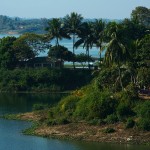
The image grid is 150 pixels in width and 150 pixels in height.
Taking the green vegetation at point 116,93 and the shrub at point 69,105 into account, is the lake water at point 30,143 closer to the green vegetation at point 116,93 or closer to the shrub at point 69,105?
the green vegetation at point 116,93

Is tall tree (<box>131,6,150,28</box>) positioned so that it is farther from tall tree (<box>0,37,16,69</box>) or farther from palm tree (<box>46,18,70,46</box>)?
tall tree (<box>0,37,16,69</box>)

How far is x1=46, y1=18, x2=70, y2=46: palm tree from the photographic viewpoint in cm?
7662

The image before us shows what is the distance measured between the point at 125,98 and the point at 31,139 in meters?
8.98

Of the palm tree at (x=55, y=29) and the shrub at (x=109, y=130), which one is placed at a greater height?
the palm tree at (x=55, y=29)

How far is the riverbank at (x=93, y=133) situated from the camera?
141ft

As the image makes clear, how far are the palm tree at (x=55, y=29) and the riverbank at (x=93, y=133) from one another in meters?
29.6

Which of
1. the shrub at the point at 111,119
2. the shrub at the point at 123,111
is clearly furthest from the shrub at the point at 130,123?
the shrub at the point at 111,119

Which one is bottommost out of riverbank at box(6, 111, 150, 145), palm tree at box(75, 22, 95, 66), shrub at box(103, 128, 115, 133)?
riverbank at box(6, 111, 150, 145)

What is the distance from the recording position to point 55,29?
76.9 metres

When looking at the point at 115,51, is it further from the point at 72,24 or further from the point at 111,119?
the point at 72,24

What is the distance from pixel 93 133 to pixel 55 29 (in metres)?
33.9

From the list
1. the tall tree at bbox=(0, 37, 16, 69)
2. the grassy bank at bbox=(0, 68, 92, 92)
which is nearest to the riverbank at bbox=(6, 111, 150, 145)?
the grassy bank at bbox=(0, 68, 92, 92)

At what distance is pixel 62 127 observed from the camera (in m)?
47.2

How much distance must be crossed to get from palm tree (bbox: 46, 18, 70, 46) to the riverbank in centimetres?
2961
